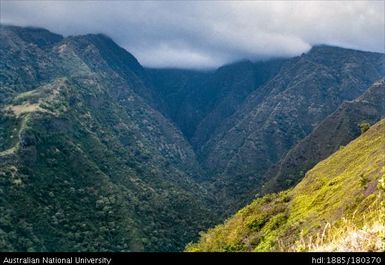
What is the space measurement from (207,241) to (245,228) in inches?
713

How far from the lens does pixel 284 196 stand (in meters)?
143

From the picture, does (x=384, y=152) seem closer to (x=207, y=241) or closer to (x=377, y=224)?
(x=207, y=241)

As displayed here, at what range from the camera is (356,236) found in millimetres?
14211

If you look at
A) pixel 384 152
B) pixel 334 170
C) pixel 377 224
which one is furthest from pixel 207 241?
pixel 377 224
